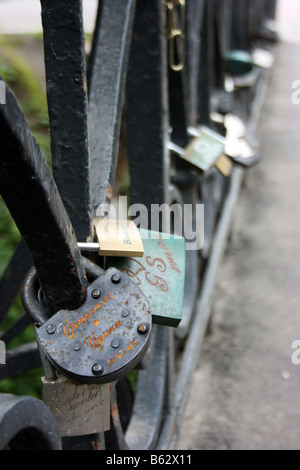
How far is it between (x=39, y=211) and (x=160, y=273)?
0.37 metres

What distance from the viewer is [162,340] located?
1.59m

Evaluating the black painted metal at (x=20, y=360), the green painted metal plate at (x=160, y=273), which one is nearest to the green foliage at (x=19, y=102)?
the black painted metal at (x=20, y=360)

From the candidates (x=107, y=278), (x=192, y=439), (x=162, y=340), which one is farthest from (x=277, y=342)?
(x=107, y=278)

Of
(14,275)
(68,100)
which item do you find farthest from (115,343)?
(14,275)

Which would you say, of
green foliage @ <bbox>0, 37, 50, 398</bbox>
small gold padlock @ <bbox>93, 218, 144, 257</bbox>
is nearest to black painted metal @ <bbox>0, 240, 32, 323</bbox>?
small gold padlock @ <bbox>93, 218, 144, 257</bbox>

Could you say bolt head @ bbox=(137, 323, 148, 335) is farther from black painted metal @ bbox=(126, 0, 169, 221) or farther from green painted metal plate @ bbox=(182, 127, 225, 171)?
green painted metal plate @ bbox=(182, 127, 225, 171)

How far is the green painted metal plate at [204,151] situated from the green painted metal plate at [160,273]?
83 cm

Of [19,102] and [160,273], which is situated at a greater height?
[19,102]

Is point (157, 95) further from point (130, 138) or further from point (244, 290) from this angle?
point (244, 290)

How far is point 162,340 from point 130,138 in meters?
0.54

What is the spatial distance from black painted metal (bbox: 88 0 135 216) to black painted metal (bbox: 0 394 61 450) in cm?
43

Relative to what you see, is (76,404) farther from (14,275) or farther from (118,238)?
(14,275)

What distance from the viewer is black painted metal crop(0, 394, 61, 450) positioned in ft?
2.37

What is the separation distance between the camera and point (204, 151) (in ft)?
6.50
